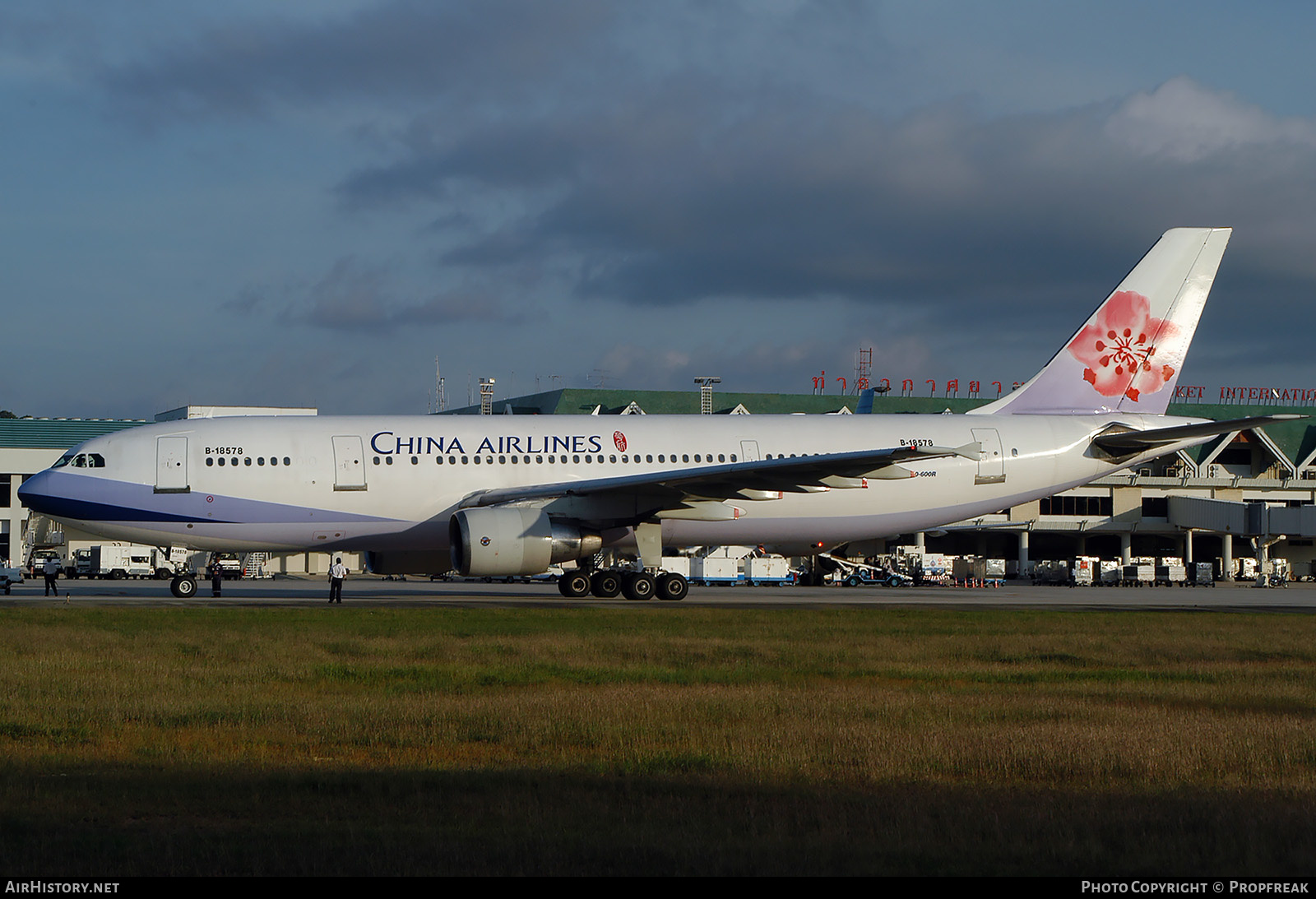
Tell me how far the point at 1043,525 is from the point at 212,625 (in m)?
61.0

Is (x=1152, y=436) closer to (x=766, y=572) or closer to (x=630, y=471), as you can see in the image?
(x=630, y=471)

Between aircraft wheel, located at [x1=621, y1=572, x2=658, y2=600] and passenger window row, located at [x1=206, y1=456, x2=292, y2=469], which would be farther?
aircraft wheel, located at [x1=621, y1=572, x2=658, y2=600]

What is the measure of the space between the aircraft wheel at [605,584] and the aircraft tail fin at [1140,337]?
40.5 ft

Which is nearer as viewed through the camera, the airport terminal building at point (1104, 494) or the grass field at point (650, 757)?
the grass field at point (650, 757)

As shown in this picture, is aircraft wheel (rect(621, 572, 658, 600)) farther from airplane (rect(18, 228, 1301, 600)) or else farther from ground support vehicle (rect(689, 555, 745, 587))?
ground support vehicle (rect(689, 555, 745, 587))

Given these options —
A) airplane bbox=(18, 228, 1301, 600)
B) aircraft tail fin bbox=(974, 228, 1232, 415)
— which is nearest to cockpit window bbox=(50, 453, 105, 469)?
airplane bbox=(18, 228, 1301, 600)

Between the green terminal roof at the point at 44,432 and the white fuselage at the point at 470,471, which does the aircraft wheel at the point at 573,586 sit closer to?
the white fuselage at the point at 470,471

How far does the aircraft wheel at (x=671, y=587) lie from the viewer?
30547 millimetres

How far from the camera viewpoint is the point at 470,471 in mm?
30000

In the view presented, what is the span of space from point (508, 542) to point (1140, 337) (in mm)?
18083

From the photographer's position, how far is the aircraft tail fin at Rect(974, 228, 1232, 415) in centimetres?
3400

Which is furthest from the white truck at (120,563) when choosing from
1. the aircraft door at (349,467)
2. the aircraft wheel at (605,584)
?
the aircraft wheel at (605,584)

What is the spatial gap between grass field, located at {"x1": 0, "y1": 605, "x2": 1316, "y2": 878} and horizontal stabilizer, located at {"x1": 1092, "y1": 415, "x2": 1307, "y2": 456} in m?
12.3

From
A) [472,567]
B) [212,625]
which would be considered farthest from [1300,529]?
[212,625]
